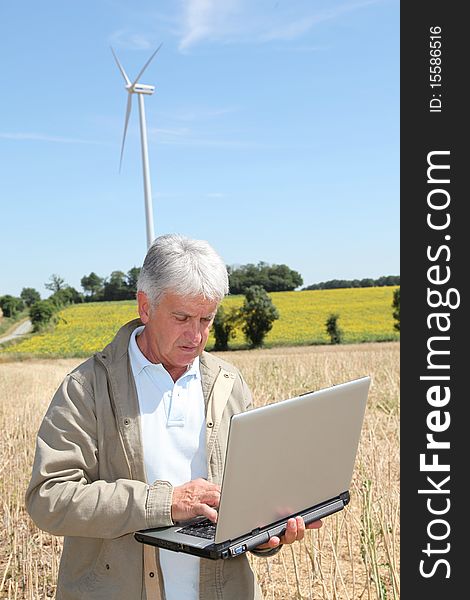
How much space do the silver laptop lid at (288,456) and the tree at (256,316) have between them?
41.9 meters

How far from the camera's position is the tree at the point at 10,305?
52822 millimetres

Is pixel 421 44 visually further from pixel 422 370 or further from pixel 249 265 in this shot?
pixel 249 265

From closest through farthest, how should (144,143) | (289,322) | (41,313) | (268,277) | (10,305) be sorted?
(144,143), (289,322), (41,313), (10,305), (268,277)

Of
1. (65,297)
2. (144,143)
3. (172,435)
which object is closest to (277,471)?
(172,435)

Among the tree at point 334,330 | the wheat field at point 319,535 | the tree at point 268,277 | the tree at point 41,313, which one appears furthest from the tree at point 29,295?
the wheat field at point 319,535

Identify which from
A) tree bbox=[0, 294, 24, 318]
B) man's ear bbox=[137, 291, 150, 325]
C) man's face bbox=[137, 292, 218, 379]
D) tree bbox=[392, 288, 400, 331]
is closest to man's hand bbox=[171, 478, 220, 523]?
man's face bbox=[137, 292, 218, 379]

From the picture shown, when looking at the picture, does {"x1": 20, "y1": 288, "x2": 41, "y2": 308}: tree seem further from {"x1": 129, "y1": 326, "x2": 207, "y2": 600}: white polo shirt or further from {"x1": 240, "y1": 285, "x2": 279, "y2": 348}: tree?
{"x1": 129, "y1": 326, "x2": 207, "y2": 600}: white polo shirt

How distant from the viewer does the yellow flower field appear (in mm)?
43094

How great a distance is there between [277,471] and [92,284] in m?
54.3

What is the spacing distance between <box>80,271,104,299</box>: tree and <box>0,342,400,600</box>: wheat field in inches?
1669

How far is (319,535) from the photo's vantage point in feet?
15.7

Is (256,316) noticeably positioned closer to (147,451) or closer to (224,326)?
(224,326)

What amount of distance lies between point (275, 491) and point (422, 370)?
3457mm

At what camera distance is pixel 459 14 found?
568 cm
